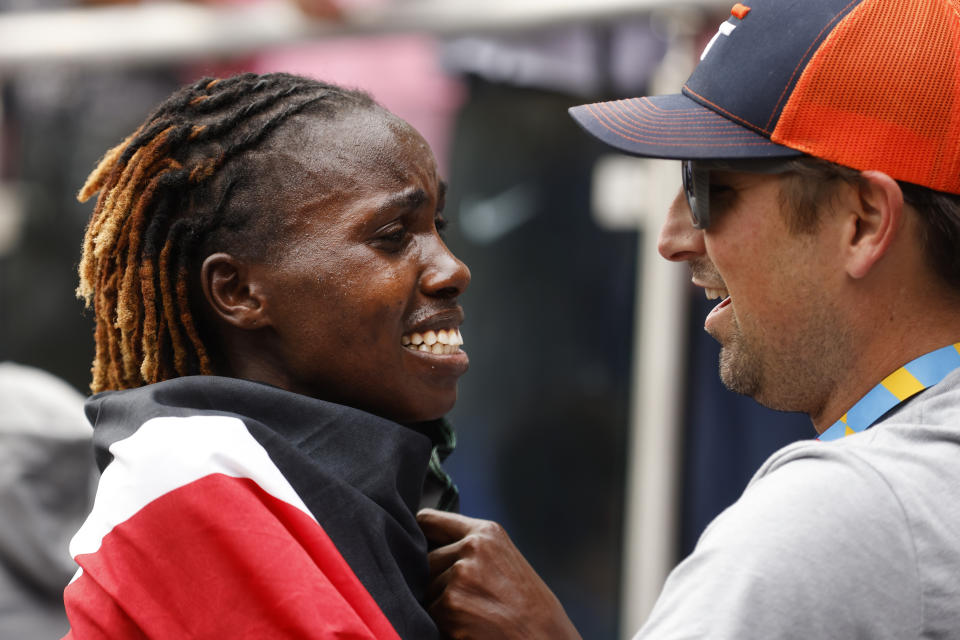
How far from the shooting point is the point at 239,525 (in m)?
1.50

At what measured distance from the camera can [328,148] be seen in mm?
1891

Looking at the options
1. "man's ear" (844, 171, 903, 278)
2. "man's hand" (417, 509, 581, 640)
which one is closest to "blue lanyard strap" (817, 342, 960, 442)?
"man's ear" (844, 171, 903, 278)

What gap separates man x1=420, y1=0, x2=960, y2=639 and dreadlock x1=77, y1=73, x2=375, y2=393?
0.56 m

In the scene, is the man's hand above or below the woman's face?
below

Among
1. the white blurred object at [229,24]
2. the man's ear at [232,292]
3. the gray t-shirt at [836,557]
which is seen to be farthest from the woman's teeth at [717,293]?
the white blurred object at [229,24]

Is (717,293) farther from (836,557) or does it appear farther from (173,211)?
(173,211)

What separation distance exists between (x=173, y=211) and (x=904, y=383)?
51.1 inches

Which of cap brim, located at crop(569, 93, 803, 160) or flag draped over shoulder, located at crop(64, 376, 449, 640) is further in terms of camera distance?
cap brim, located at crop(569, 93, 803, 160)

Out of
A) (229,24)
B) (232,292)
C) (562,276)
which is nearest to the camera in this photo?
(232,292)

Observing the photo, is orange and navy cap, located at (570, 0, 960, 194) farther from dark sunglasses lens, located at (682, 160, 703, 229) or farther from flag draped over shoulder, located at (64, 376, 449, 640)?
flag draped over shoulder, located at (64, 376, 449, 640)

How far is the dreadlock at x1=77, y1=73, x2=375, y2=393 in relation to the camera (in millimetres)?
1880

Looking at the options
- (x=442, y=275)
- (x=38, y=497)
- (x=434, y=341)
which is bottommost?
(x=38, y=497)

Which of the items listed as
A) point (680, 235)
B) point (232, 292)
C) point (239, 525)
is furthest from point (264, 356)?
point (680, 235)

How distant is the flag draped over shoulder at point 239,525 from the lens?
1481 mm
